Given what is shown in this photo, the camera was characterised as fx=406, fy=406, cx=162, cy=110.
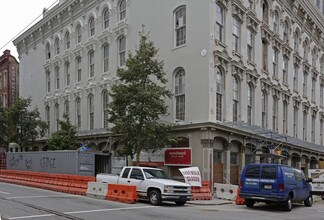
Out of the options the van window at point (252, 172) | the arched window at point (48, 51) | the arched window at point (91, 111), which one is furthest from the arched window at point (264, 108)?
the arched window at point (48, 51)

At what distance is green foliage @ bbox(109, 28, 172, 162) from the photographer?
22.2 metres

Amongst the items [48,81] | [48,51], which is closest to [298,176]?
[48,81]

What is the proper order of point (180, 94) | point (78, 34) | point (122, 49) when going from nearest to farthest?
point (180, 94), point (122, 49), point (78, 34)

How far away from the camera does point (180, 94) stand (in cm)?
2536

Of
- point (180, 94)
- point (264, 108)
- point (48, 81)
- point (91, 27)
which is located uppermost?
point (91, 27)

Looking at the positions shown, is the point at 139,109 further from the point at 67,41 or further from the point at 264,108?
the point at 67,41

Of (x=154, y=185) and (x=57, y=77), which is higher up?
(x=57, y=77)

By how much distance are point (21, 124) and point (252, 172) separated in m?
26.4

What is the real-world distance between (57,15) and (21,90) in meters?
12.3

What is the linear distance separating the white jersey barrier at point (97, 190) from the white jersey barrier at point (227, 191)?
6.17m

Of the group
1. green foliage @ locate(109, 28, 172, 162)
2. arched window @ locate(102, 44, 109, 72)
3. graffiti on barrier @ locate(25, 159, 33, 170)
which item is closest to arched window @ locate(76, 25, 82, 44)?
arched window @ locate(102, 44, 109, 72)

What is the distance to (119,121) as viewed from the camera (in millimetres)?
22250

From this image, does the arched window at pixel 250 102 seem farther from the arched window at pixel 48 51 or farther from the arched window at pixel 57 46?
the arched window at pixel 48 51

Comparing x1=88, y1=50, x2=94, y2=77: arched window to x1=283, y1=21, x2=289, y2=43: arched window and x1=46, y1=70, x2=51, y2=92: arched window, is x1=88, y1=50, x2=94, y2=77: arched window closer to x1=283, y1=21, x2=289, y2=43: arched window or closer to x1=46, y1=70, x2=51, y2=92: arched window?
x1=46, y1=70, x2=51, y2=92: arched window
